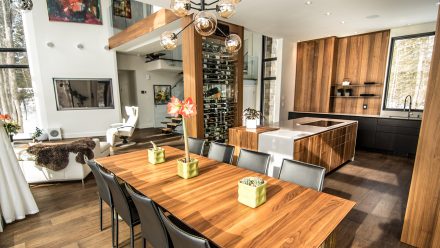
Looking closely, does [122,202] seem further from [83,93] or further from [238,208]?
[83,93]

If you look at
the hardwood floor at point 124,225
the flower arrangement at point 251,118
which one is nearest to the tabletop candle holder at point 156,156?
the hardwood floor at point 124,225

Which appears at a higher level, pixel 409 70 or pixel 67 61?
pixel 67 61

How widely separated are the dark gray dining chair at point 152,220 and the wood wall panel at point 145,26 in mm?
3550

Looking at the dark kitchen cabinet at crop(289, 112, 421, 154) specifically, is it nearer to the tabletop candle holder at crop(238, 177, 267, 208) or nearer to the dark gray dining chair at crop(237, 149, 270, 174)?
the dark gray dining chair at crop(237, 149, 270, 174)

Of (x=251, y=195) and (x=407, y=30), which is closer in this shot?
(x=251, y=195)

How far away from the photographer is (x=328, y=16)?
3.97 metres

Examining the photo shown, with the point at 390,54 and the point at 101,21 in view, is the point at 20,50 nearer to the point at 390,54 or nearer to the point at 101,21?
the point at 101,21

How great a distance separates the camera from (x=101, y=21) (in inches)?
275

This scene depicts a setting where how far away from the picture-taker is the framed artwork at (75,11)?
634 centimetres

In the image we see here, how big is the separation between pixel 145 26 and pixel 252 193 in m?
5.05

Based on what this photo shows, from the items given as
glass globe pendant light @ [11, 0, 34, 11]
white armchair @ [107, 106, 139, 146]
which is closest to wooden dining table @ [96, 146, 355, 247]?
glass globe pendant light @ [11, 0, 34, 11]

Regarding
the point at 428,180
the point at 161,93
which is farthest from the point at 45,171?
the point at 161,93

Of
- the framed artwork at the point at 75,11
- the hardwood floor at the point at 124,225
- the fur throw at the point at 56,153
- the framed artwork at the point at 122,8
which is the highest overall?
the framed artwork at the point at 122,8

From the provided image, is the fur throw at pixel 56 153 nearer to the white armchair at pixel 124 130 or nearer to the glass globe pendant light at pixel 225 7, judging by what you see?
the white armchair at pixel 124 130
